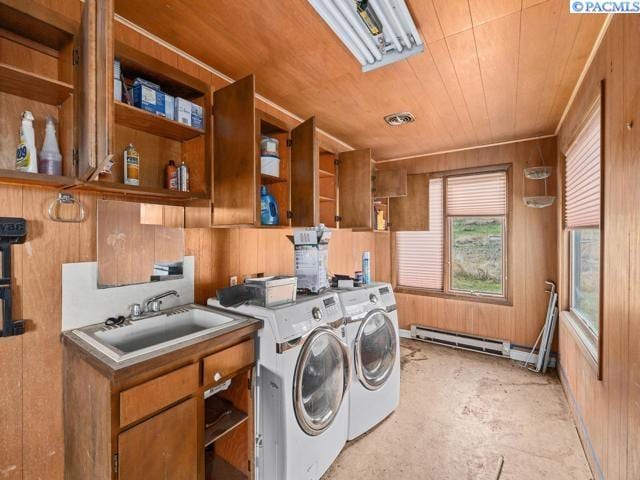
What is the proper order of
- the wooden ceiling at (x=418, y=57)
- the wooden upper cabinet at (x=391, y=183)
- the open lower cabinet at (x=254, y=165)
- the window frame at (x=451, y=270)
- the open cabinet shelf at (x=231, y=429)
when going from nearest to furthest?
the wooden ceiling at (x=418, y=57)
the open cabinet shelf at (x=231, y=429)
the open lower cabinet at (x=254, y=165)
the window frame at (x=451, y=270)
the wooden upper cabinet at (x=391, y=183)

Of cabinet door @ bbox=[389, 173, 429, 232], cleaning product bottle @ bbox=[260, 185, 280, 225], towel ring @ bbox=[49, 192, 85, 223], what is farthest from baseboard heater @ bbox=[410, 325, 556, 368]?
towel ring @ bbox=[49, 192, 85, 223]

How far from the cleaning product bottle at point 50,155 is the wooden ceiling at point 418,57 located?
745mm

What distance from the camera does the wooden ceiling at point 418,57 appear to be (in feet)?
5.03

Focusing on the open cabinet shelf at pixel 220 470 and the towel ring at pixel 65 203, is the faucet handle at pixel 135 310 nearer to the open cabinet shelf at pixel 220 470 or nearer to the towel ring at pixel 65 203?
the towel ring at pixel 65 203

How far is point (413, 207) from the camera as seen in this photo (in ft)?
13.9

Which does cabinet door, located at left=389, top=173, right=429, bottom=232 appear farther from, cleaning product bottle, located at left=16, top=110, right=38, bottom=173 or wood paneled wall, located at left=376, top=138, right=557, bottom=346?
cleaning product bottle, located at left=16, top=110, right=38, bottom=173

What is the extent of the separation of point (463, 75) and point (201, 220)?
6.78 ft

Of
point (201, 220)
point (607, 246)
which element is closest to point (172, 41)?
point (201, 220)

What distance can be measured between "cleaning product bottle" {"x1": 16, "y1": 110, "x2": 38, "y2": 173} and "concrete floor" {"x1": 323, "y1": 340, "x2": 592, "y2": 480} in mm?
2258

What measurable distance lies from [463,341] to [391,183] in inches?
87.4

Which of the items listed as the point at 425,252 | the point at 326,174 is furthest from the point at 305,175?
the point at 425,252

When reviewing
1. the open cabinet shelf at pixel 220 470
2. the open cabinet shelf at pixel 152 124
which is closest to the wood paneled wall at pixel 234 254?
the open cabinet shelf at pixel 152 124

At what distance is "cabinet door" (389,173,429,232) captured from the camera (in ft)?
13.6

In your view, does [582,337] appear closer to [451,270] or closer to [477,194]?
[451,270]
